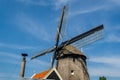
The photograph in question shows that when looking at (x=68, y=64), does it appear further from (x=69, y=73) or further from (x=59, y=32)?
(x=59, y=32)

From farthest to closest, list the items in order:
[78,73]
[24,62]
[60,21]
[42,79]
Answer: [60,21] < [78,73] < [24,62] < [42,79]

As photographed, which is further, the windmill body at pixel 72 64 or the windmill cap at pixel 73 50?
the windmill cap at pixel 73 50

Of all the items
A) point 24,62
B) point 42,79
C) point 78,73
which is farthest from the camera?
point 78,73

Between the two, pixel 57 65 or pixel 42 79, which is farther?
pixel 57 65

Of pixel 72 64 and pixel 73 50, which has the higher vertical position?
pixel 73 50

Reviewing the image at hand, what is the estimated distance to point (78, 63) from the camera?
28.3m

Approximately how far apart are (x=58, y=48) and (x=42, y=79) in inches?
202

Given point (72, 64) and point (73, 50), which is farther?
point (73, 50)

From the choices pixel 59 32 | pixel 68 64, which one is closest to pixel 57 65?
pixel 68 64

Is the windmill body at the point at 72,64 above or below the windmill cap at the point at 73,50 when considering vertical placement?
below

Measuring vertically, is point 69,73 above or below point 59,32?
below

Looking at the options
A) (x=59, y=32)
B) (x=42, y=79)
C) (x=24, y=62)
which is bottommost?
(x=42, y=79)

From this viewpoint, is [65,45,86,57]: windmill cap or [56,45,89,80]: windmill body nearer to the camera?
[56,45,89,80]: windmill body

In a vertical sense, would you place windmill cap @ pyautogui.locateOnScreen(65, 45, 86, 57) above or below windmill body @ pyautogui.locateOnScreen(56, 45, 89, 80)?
above
